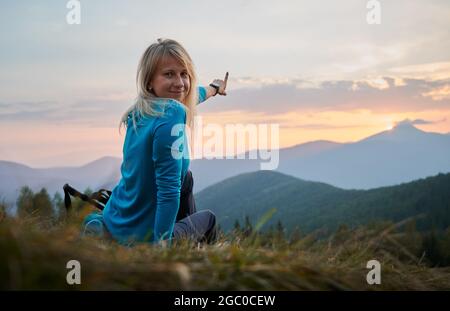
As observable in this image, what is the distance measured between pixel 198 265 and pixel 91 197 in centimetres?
350

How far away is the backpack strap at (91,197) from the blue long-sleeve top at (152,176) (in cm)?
42

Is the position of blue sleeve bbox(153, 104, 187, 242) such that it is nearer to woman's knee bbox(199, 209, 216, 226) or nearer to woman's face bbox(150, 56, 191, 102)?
woman's knee bbox(199, 209, 216, 226)

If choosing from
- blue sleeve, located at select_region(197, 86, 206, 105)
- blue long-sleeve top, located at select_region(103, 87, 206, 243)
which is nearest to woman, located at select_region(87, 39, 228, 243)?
blue long-sleeve top, located at select_region(103, 87, 206, 243)

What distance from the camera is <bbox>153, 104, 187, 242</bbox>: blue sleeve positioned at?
5066 mm

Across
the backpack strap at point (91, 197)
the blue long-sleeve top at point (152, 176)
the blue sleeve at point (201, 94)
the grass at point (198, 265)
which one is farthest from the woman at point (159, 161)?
the blue sleeve at point (201, 94)

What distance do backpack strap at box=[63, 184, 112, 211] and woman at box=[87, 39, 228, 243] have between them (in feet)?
1.19

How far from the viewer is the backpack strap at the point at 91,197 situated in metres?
5.81

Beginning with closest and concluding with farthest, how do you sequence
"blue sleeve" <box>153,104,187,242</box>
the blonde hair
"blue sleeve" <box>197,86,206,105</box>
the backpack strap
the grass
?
the grass < "blue sleeve" <box>153,104,187,242</box> < the blonde hair < the backpack strap < "blue sleeve" <box>197,86,206,105</box>

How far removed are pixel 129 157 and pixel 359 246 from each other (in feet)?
8.28

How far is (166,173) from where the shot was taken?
5102 millimetres

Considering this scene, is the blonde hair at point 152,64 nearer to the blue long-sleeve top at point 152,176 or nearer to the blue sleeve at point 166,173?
the blue long-sleeve top at point 152,176

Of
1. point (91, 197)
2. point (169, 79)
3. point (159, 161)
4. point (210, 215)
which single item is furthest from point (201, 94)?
point (159, 161)

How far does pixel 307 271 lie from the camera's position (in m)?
3.27
